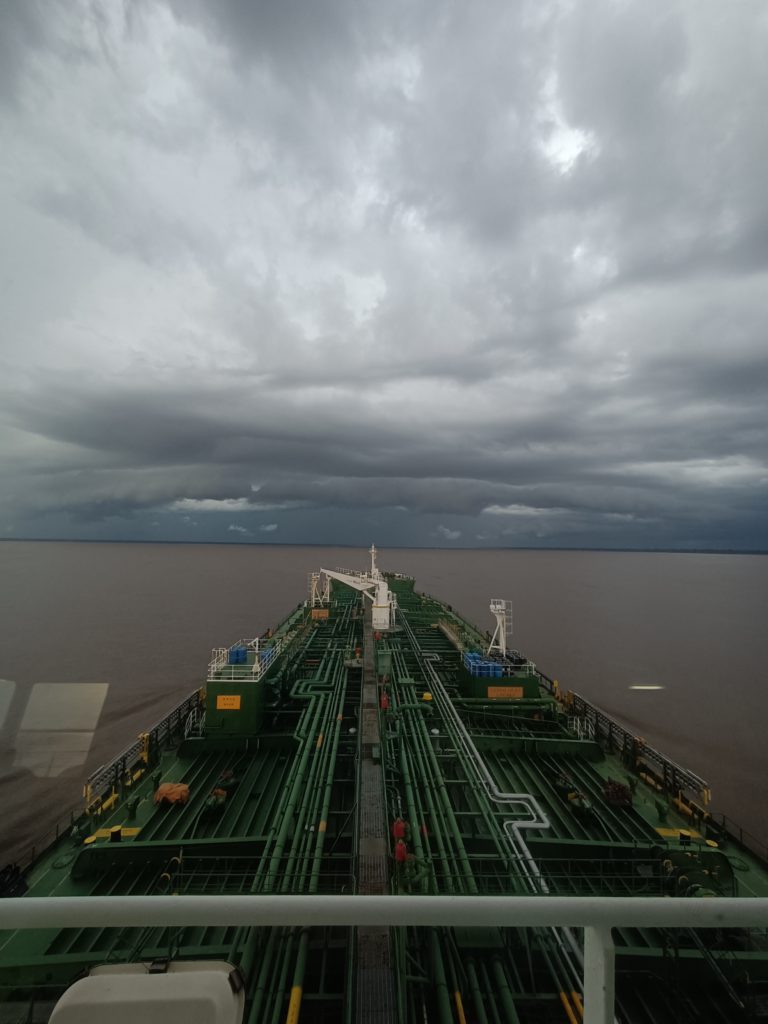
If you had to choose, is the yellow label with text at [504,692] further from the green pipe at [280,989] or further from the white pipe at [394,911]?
the white pipe at [394,911]

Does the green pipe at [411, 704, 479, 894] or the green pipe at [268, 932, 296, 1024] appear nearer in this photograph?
the green pipe at [268, 932, 296, 1024]

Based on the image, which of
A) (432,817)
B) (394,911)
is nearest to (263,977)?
(432,817)

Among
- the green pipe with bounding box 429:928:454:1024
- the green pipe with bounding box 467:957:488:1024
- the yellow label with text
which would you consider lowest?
the green pipe with bounding box 467:957:488:1024

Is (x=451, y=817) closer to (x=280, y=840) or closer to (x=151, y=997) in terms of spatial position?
(x=280, y=840)

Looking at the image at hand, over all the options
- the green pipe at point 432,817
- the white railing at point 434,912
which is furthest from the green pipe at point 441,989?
the white railing at point 434,912

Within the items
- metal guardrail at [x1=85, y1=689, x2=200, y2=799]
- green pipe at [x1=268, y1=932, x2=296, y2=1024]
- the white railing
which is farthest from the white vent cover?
Answer: metal guardrail at [x1=85, y1=689, x2=200, y2=799]

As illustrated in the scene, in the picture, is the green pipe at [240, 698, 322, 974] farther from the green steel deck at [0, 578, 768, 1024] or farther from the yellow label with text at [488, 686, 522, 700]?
the yellow label with text at [488, 686, 522, 700]
